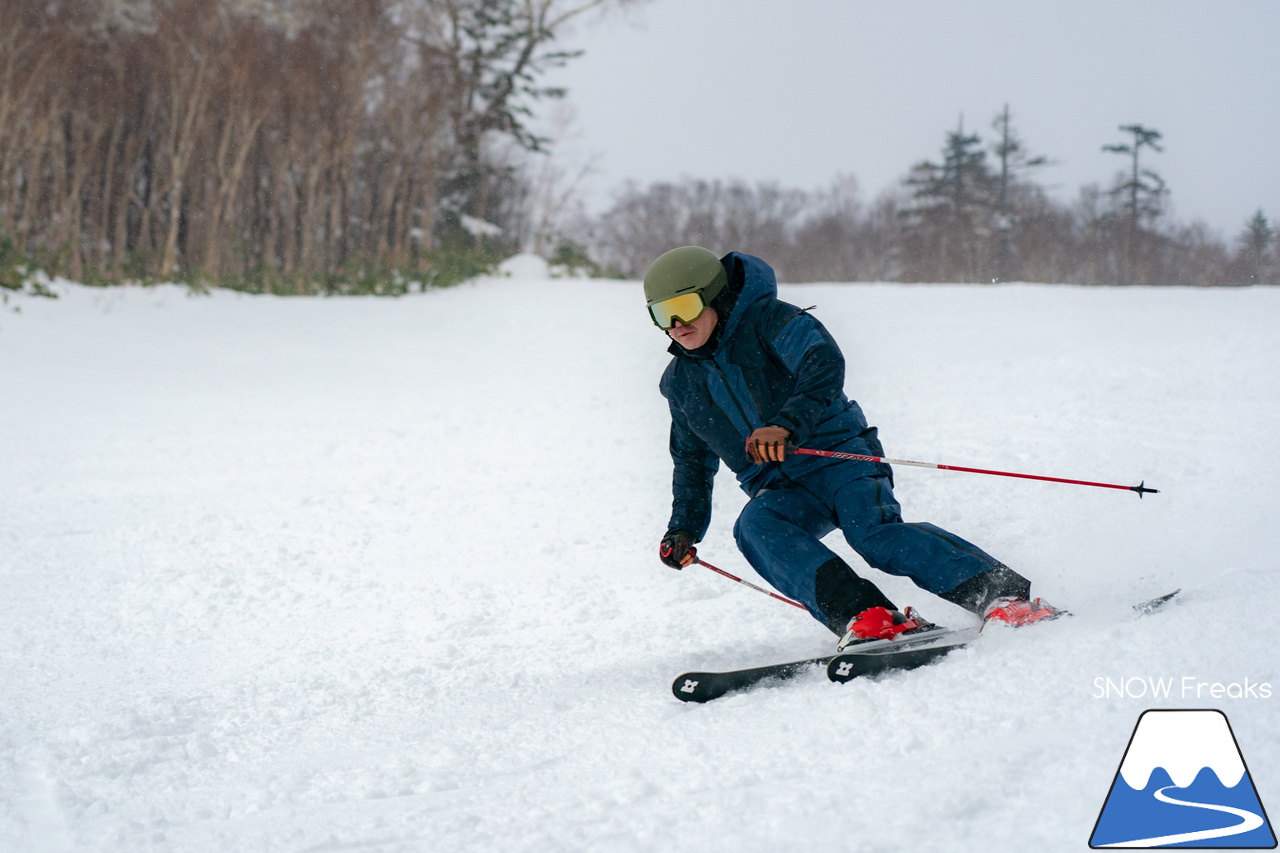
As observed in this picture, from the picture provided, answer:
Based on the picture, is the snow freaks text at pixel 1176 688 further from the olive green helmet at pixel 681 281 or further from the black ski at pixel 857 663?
the olive green helmet at pixel 681 281

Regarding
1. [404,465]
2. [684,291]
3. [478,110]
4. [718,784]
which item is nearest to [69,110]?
[478,110]

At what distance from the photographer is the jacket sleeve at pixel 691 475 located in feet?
9.73

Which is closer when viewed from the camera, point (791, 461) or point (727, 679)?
point (727, 679)

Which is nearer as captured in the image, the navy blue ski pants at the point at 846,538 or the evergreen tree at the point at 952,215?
the navy blue ski pants at the point at 846,538

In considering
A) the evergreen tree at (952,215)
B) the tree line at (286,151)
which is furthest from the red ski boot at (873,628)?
the evergreen tree at (952,215)

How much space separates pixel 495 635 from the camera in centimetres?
317

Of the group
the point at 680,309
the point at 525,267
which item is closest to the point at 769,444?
the point at 680,309

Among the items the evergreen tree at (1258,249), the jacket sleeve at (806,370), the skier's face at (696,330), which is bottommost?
the jacket sleeve at (806,370)

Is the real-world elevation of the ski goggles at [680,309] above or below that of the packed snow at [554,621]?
above

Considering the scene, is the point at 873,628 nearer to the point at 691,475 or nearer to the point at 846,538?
the point at 846,538

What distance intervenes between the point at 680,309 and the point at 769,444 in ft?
1.65

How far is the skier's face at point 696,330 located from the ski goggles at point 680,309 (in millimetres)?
18

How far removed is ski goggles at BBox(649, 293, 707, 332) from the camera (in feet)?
8.65

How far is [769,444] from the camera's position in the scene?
8.01 ft
